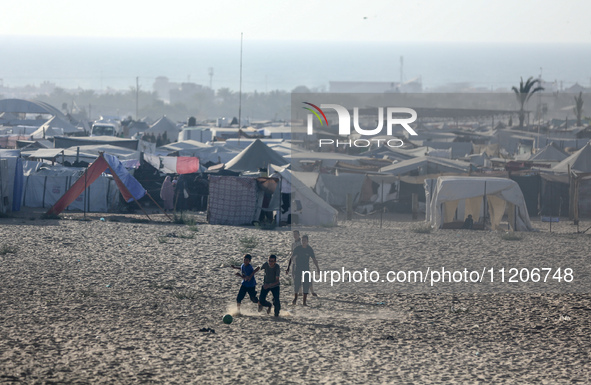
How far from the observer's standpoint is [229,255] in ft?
52.0

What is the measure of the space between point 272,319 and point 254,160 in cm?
1646

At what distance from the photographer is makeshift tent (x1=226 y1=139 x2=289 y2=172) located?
26.8 m

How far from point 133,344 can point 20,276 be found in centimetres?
481

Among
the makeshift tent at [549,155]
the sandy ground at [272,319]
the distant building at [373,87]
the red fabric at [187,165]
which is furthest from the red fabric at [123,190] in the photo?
the distant building at [373,87]

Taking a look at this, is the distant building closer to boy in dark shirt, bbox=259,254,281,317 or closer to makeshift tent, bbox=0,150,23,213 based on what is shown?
makeshift tent, bbox=0,150,23,213

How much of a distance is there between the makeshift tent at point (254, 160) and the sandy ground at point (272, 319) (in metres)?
9.13

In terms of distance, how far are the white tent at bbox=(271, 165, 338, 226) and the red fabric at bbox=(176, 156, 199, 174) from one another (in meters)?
6.88

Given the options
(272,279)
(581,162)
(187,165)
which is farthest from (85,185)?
(581,162)

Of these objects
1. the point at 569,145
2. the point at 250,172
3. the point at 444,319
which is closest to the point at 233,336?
the point at 444,319

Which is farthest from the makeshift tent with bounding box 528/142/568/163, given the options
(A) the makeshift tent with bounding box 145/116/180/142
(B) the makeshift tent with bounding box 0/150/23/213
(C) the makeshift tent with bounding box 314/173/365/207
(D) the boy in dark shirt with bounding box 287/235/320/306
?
(A) the makeshift tent with bounding box 145/116/180/142

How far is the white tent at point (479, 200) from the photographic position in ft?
67.2

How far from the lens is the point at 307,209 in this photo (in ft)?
69.6

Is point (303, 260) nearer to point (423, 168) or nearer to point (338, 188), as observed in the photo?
point (338, 188)

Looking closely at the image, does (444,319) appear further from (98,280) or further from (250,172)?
(250,172)
